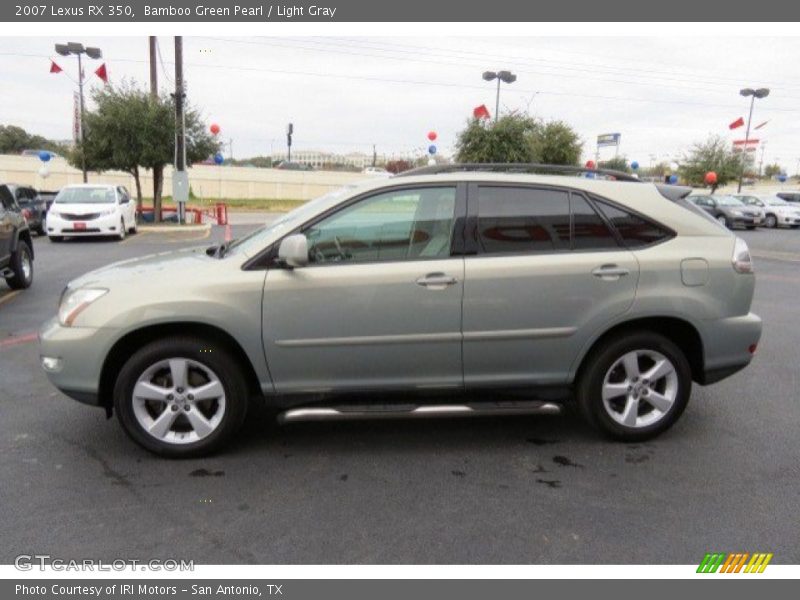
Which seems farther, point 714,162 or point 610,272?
point 714,162

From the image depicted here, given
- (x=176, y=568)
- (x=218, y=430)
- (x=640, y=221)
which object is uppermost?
(x=640, y=221)

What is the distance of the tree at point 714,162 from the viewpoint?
4253cm

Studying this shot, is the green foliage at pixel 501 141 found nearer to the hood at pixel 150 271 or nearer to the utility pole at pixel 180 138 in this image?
the utility pole at pixel 180 138

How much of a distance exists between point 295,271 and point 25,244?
771cm

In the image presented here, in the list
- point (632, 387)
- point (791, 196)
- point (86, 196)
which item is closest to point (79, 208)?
point (86, 196)

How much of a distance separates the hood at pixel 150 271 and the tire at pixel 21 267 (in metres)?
5.99

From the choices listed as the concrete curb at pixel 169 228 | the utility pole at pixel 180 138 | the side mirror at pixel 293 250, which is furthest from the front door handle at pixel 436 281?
the utility pole at pixel 180 138

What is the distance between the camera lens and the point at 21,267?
9.20 metres

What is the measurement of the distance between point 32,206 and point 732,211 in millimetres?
25628

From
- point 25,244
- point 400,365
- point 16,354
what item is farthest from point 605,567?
point 25,244

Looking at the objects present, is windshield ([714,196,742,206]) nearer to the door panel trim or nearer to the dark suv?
the dark suv

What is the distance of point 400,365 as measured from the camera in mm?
3848

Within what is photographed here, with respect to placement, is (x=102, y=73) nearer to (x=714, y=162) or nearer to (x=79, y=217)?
(x=79, y=217)

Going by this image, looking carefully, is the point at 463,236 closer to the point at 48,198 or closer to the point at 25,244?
the point at 25,244
